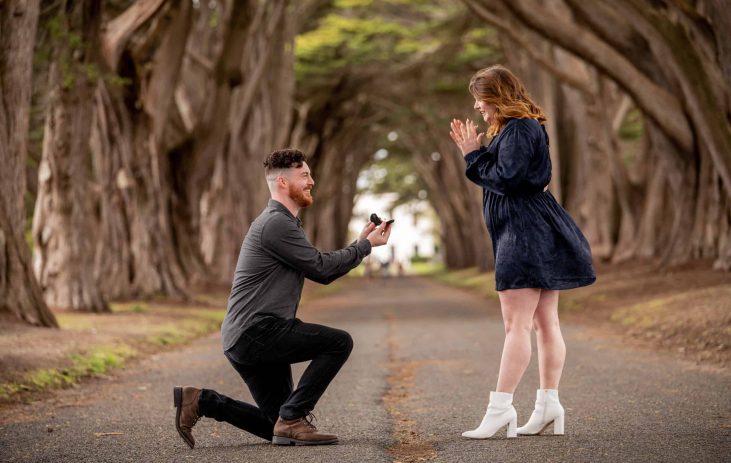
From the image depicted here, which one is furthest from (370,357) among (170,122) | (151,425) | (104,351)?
(170,122)

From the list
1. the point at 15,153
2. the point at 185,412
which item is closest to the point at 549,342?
the point at 185,412

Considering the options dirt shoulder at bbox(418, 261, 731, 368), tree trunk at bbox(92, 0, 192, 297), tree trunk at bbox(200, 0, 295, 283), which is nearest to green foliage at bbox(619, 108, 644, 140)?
tree trunk at bbox(200, 0, 295, 283)

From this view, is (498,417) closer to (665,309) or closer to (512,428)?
(512,428)

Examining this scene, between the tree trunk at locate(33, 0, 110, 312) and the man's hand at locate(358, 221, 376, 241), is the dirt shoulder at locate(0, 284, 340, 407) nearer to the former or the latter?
the tree trunk at locate(33, 0, 110, 312)

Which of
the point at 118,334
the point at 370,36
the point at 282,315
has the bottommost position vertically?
the point at 118,334

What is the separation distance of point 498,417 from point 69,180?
460 inches

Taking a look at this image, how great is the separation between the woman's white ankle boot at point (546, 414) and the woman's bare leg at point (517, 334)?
0.23 m

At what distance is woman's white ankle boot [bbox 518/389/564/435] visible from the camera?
5551 millimetres

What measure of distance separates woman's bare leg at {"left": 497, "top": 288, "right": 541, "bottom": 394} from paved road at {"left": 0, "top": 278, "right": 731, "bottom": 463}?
36 cm

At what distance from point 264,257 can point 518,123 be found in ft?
5.14

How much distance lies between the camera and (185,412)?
5.40 meters

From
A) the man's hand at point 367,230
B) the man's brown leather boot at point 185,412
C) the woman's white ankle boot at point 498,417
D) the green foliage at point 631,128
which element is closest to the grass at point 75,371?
the man's brown leather boot at point 185,412

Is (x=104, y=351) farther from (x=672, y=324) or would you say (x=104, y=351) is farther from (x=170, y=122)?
(x=170, y=122)

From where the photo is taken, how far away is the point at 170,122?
22359 millimetres
